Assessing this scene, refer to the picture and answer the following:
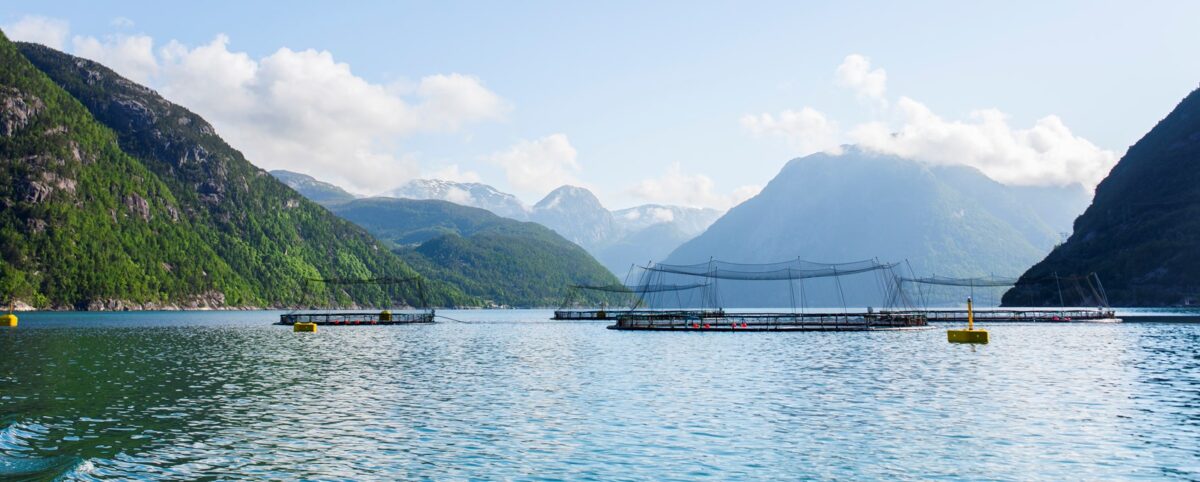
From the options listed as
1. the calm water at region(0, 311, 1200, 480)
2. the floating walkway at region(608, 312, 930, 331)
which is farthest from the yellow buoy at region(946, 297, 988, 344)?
the floating walkway at region(608, 312, 930, 331)

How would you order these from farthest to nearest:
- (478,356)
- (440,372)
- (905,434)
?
(478,356)
(440,372)
(905,434)

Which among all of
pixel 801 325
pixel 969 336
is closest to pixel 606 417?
pixel 969 336

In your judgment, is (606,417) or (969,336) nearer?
(606,417)

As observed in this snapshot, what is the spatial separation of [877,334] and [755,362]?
162 feet

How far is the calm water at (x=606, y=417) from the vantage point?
77.3 ft

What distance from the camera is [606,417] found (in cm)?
3284

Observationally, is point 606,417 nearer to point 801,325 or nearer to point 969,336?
point 969,336

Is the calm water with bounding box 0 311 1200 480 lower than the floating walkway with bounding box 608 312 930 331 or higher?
lower

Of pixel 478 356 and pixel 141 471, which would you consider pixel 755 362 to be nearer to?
pixel 478 356

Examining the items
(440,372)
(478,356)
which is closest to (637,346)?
(478,356)

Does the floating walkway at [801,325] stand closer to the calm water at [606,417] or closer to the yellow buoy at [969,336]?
the yellow buoy at [969,336]

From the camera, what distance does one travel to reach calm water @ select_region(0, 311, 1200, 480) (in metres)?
23.5

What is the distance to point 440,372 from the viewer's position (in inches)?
2078

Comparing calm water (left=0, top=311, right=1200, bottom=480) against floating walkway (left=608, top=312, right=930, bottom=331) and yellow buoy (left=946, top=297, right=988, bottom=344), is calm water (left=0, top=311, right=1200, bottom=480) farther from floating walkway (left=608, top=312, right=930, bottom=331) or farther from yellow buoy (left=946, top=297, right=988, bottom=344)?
floating walkway (left=608, top=312, right=930, bottom=331)
